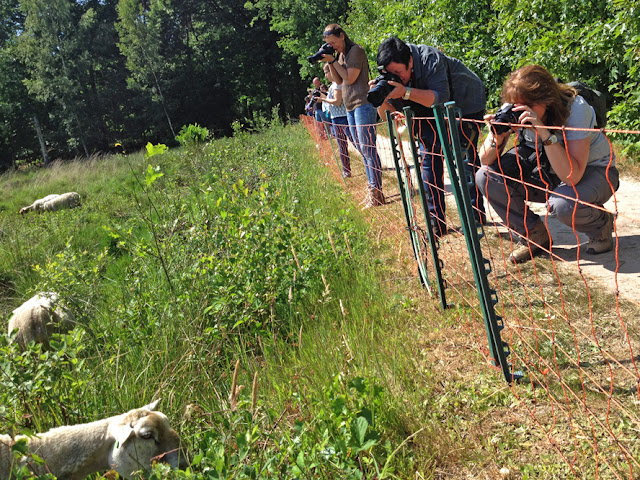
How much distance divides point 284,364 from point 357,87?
11.6 feet

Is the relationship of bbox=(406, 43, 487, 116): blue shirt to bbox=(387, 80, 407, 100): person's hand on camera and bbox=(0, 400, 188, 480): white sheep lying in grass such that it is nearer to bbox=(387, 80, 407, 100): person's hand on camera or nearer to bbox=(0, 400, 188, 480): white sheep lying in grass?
bbox=(387, 80, 407, 100): person's hand on camera

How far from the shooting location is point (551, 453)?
1876 mm

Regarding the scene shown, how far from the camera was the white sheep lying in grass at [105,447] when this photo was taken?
2.04m

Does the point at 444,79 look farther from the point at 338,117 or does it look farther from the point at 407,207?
the point at 338,117

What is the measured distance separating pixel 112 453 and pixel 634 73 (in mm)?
5728

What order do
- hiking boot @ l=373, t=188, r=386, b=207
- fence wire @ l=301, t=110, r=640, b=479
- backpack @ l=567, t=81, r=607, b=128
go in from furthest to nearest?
1. hiking boot @ l=373, t=188, r=386, b=207
2. backpack @ l=567, t=81, r=607, b=128
3. fence wire @ l=301, t=110, r=640, b=479

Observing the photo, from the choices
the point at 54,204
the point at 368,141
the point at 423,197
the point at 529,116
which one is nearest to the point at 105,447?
the point at 423,197

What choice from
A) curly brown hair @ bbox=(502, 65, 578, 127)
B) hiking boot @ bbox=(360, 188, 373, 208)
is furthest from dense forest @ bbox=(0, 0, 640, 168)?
curly brown hair @ bbox=(502, 65, 578, 127)

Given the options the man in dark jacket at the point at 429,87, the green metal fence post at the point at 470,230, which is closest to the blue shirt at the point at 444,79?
the man in dark jacket at the point at 429,87

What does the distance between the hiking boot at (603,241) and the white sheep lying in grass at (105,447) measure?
2.88 meters

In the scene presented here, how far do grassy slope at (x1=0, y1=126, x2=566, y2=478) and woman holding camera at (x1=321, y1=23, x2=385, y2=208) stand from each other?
2.91ft

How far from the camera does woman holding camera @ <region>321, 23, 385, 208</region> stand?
5.10 meters

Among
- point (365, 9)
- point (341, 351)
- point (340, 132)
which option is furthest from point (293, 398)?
point (365, 9)

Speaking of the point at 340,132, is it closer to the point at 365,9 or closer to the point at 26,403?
the point at 26,403
